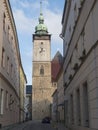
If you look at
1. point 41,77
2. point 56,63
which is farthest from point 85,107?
point 56,63

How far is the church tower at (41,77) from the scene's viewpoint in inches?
2886

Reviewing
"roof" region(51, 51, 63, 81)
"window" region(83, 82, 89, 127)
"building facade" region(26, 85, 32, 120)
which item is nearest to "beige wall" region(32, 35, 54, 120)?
"building facade" region(26, 85, 32, 120)

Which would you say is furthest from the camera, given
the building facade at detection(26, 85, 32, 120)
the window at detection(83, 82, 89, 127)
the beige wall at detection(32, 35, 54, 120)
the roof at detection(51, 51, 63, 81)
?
the building facade at detection(26, 85, 32, 120)

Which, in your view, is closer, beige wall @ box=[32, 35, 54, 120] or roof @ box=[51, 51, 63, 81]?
beige wall @ box=[32, 35, 54, 120]

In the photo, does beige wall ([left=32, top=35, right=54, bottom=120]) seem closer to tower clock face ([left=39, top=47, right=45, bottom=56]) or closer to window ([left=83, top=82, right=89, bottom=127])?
tower clock face ([left=39, top=47, right=45, bottom=56])

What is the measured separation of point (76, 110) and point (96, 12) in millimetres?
8281

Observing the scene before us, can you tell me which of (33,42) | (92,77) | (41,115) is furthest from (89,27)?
(33,42)

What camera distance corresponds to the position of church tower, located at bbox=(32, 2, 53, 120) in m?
→ 73.3

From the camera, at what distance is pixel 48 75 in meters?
76.1

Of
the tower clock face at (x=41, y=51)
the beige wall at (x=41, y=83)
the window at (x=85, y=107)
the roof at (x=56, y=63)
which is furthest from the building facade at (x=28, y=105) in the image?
the window at (x=85, y=107)

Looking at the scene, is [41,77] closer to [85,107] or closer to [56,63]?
[56,63]

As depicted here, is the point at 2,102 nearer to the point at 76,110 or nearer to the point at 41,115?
the point at 76,110

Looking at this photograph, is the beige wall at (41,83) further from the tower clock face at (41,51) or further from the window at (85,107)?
the window at (85,107)

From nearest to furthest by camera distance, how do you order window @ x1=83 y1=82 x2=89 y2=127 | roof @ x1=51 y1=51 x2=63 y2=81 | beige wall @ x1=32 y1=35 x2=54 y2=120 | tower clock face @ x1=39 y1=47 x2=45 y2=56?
window @ x1=83 y1=82 x2=89 y2=127 < beige wall @ x1=32 y1=35 x2=54 y2=120 < tower clock face @ x1=39 y1=47 x2=45 y2=56 < roof @ x1=51 y1=51 x2=63 y2=81
